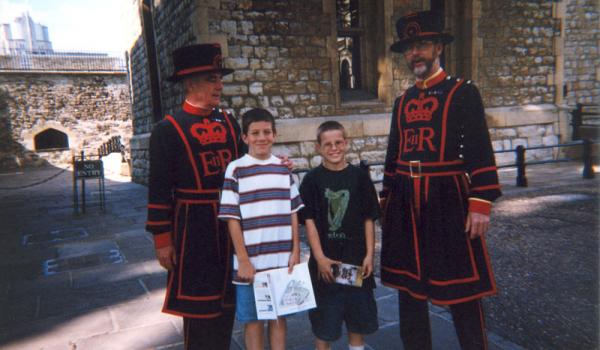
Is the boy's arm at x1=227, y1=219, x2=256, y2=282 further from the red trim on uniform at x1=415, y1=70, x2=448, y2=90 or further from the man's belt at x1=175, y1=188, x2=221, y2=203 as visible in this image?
the red trim on uniform at x1=415, y1=70, x2=448, y2=90

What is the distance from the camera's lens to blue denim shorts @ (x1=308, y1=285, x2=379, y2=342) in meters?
2.38

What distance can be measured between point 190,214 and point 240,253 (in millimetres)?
357

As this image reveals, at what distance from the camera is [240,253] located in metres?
2.21

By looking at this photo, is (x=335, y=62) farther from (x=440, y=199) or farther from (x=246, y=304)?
(x=246, y=304)

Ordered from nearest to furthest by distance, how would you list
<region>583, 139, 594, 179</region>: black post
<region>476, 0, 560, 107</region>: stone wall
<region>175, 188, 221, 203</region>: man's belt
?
<region>175, 188, 221, 203</region>: man's belt < <region>583, 139, 594, 179</region>: black post < <region>476, 0, 560, 107</region>: stone wall

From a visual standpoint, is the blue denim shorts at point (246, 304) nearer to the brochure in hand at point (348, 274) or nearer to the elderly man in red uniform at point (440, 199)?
the brochure in hand at point (348, 274)

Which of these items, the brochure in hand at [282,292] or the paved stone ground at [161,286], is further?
the paved stone ground at [161,286]

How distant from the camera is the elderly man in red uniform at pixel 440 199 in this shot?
2268 millimetres

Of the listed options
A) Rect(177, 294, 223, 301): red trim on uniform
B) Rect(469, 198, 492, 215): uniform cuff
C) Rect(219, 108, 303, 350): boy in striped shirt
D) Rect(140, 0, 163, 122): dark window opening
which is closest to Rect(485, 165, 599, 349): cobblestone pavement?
Rect(469, 198, 492, 215): uniform cuff

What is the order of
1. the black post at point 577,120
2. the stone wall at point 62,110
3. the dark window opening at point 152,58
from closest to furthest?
the black post at point 577,120, the dark window opening at point 152,58, the stone wall at point 62,110

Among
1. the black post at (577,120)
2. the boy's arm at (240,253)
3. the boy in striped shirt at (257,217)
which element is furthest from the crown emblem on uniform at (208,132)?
the black post at (577,120)

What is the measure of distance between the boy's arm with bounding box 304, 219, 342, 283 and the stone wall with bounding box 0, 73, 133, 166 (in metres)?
21.9

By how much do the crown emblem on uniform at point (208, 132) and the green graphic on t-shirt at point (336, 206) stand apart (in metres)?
0.69

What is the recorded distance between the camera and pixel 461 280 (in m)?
2.27
